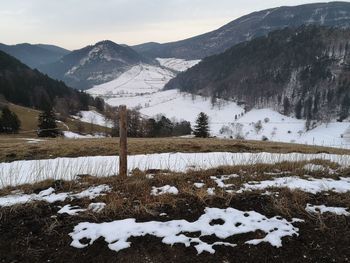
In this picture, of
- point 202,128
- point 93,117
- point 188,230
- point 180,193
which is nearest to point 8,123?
point 202,128

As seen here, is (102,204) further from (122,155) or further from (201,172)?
(201,172)

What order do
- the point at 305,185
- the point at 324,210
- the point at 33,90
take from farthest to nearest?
the point at 33,90, the point at 305,185, the point at 324,210

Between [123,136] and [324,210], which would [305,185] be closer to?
[324,210]

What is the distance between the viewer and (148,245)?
5.68 meters

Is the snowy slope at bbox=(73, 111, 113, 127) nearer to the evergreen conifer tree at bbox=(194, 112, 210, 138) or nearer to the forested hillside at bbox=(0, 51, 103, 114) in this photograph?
the forested hillside at bbox=(0, 51, 103, 114)

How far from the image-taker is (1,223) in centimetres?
644

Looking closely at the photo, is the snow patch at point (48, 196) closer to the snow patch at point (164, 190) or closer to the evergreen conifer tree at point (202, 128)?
the snow patch at point (164, 190)

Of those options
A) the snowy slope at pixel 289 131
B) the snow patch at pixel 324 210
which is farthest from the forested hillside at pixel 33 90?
the snow patch at pixel 324 210

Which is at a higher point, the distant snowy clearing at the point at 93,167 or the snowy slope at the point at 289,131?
the distant snowy clearing at the point at 93,167

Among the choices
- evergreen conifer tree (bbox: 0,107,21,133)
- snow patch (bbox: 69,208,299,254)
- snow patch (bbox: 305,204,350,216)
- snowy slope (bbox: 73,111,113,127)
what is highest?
snow patch (bbox: 305,204,350,216)

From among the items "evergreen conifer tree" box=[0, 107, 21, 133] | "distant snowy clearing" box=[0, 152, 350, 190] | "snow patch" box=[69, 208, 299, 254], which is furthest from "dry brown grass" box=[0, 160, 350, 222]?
"evergreen conifer tree" box=[0, 107, 21, 133]

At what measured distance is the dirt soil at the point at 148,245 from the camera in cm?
538

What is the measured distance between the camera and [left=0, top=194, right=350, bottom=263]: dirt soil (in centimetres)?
538

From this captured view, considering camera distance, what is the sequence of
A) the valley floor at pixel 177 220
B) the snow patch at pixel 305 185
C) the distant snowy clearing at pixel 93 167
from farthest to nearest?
the distant snowy clearing at pixel 93 167
the snow patch at pixel 305 185
the valley floor at pixel 177 220
